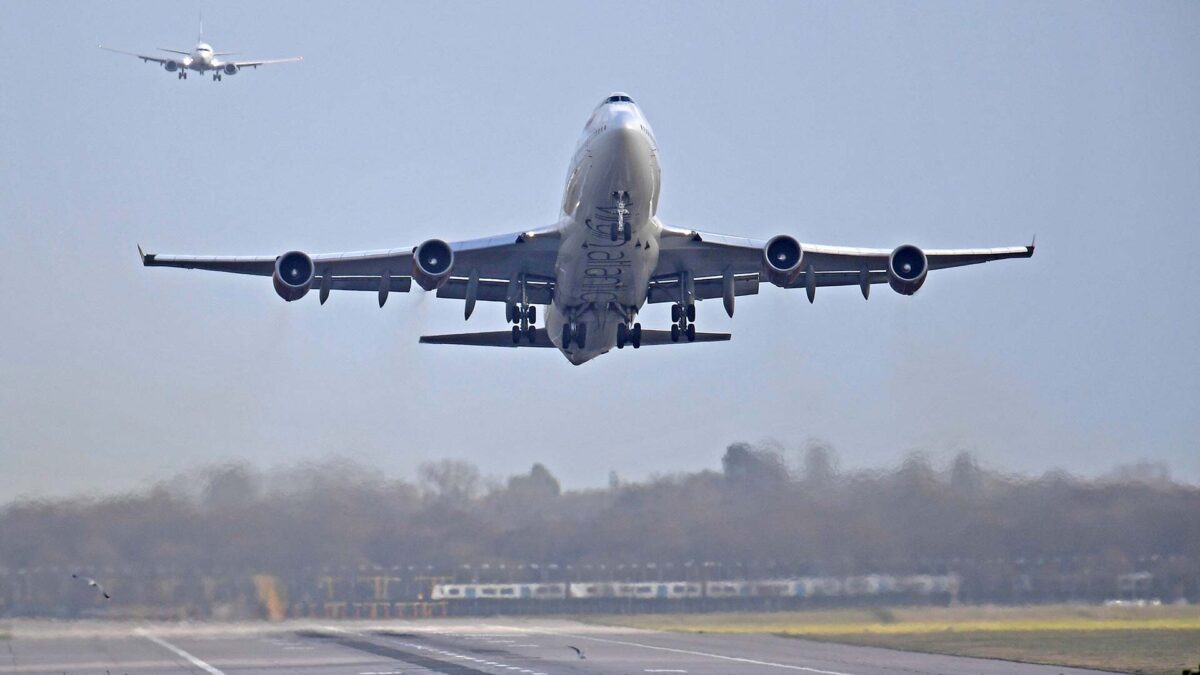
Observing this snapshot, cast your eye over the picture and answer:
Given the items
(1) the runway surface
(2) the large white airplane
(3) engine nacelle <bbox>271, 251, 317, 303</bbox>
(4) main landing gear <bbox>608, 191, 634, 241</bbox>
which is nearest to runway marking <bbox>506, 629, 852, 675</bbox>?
(1) the runway surface

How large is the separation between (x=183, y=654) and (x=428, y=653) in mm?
6093

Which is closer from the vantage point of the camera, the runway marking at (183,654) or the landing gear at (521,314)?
the runway marking at (183,654)

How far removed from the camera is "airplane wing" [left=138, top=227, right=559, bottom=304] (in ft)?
120

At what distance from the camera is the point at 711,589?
→ 4062 centimetres

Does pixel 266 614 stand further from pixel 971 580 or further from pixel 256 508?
pixel 971 580

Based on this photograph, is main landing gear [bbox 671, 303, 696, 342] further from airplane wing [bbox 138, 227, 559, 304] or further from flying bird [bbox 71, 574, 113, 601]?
flying bird [bbox 71, 574, 113, 601]

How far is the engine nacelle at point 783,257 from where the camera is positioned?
36094 mm

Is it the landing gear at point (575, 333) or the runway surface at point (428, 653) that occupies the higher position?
the landing gear at point (575, 333)

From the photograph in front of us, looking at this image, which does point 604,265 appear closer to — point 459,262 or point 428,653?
point 459,262

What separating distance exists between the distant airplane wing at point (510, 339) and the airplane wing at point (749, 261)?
3.42ft

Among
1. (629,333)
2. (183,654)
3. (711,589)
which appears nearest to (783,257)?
(629,333)

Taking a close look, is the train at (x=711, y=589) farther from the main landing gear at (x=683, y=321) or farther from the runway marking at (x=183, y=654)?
the runway marking at (x=183, y=654)

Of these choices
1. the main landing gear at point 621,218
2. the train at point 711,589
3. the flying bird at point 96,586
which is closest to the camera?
the main landing gear at point 621,218

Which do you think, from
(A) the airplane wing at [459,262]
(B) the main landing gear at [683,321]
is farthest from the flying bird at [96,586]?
(B) the main landing gear at [683,321]
